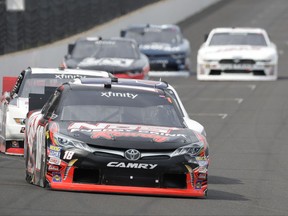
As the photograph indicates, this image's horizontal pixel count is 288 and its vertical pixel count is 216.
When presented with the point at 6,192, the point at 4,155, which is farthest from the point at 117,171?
the point at 4,155

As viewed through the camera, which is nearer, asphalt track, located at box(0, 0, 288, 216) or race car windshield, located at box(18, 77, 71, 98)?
asphalt track, located at box(0, 0, 288, 216)

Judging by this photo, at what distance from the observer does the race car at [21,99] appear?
53.1 ft

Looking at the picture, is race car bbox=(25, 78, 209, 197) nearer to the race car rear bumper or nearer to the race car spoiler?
the race car rear bumper

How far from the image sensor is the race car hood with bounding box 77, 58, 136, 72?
2761cm

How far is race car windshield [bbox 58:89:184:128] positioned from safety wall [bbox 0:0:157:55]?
56.4 feet

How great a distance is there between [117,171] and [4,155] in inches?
200

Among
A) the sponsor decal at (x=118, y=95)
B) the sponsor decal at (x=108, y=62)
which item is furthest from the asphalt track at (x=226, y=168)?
the sponsor decal at (x=108, y=62)

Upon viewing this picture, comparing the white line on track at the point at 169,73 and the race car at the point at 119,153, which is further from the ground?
the race car at the point at 119,153

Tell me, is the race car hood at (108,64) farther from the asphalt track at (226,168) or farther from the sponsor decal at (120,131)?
the sponsor decal at (120,131)

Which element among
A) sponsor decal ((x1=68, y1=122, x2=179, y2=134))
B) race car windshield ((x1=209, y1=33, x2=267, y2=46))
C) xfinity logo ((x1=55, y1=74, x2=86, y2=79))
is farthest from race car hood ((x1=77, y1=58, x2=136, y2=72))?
sponsor decal ((x1=68, y1=122, x2=179, y2=134))

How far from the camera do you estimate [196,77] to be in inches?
1404

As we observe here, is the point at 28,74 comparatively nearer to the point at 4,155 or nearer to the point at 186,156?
the point at 4,155

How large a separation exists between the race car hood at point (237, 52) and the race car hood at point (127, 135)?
21.0m

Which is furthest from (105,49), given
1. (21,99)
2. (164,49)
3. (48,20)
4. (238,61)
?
(21,99)
